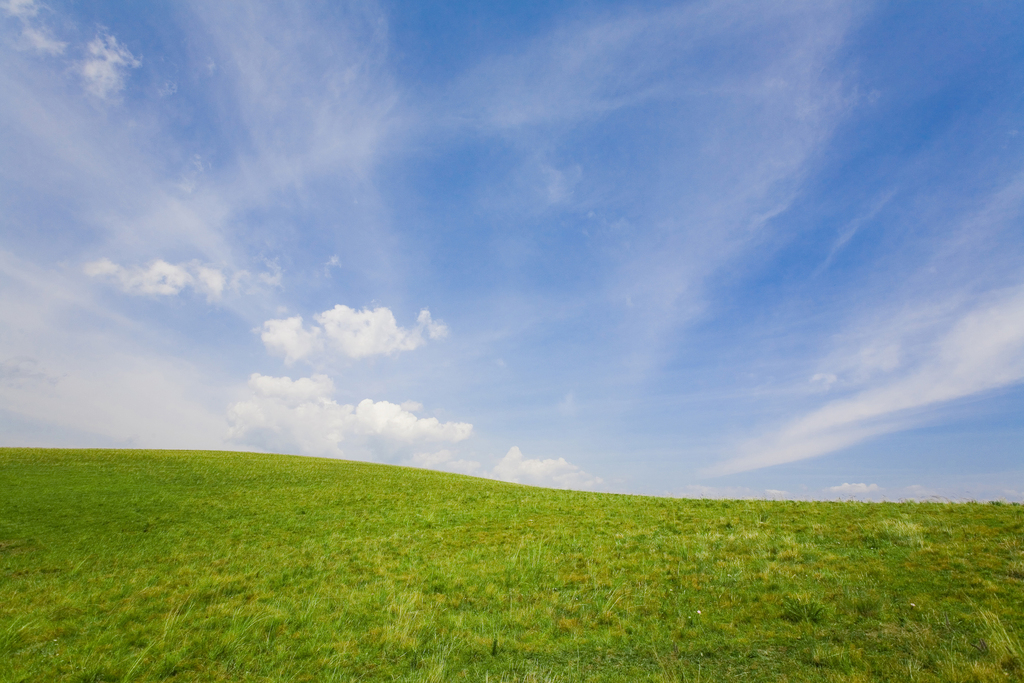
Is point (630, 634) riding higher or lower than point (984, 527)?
lower

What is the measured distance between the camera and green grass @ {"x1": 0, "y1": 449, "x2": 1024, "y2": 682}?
364 inches

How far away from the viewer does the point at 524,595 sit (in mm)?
13242

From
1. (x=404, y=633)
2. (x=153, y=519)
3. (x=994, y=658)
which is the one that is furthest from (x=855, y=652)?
(x=153, y=519)

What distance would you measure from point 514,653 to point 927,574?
12.0 meters

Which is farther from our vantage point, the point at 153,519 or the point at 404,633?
the point at 153,519

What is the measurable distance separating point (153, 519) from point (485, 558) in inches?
806

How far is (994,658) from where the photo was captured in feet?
25.8

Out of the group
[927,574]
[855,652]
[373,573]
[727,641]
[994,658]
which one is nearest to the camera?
[994,658]

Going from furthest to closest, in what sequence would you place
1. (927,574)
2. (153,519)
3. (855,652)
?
(153,519) → (927,574) → (855,652)

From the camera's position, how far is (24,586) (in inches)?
578

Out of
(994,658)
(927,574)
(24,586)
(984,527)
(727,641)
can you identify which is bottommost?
(24,586)

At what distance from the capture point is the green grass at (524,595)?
364 inches

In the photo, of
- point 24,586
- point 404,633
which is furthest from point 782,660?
point 24,586

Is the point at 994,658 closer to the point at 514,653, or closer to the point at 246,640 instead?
the point at 514,653
